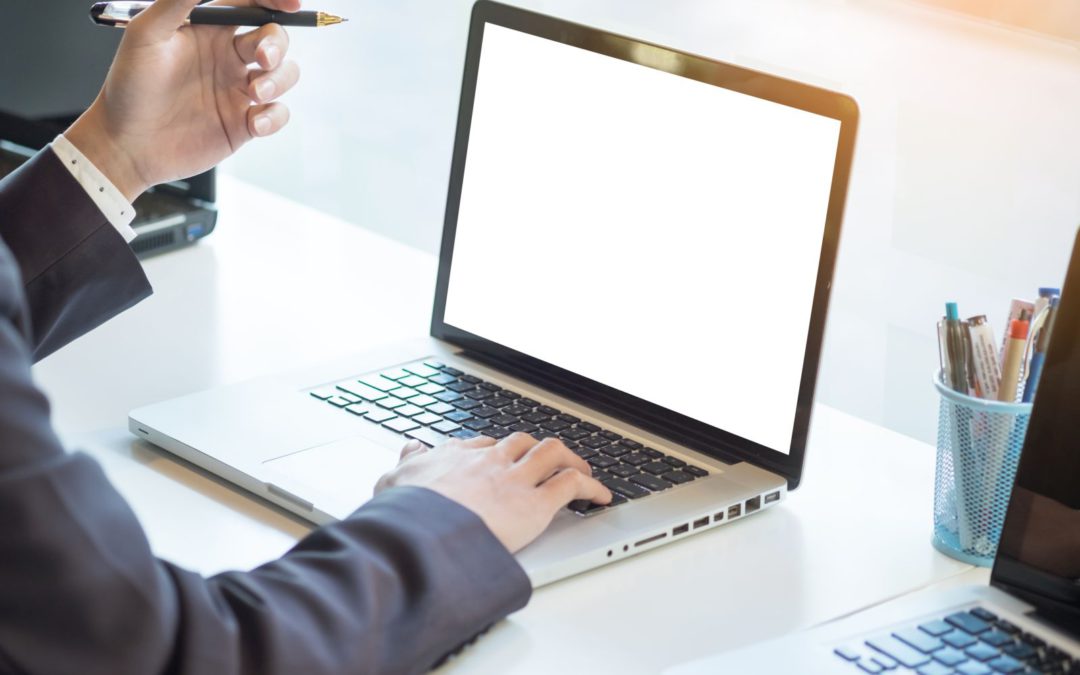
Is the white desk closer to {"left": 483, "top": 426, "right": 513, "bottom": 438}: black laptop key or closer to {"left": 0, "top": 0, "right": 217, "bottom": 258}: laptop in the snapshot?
{"left": 0, "top": 0, "right": 217, "bottom": 258}: laptop

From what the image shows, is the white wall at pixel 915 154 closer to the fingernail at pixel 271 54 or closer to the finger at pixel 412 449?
the fingernail at pixel 271 54

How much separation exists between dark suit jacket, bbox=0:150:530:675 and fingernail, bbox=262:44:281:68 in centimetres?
47

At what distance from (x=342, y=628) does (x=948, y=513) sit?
1.76 ft

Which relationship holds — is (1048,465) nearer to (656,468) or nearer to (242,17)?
(656,468)

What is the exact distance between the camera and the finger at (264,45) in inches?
46.0

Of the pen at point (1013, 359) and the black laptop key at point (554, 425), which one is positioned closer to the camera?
the pen at point (1013, 359)

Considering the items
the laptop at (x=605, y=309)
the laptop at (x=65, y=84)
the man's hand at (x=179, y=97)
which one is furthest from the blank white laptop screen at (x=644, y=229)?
the laptop at (x=65, y=84)

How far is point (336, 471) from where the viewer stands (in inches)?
40.9

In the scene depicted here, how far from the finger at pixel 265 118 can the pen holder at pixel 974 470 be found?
0.65 metres

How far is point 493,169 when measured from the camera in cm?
125

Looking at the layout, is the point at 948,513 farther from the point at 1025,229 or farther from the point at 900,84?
the point at 900,84

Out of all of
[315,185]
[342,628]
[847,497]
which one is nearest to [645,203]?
[847,497]

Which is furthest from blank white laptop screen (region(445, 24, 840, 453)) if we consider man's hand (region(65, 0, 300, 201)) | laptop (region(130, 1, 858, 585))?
man's hand (region(65, 0, 300, 201))

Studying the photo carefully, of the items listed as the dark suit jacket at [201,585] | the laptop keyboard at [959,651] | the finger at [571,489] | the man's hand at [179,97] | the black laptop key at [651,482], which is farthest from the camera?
the man's hand at [179,97]
